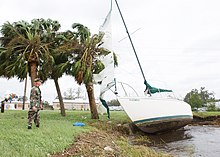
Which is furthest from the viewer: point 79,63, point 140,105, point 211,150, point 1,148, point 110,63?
point 79,63

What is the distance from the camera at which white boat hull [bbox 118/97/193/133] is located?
12109 mm

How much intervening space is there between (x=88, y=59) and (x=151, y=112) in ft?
20.4

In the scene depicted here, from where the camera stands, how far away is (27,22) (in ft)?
62.9

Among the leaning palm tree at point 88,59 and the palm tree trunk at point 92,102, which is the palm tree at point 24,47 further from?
the palm tree trunk at point 92,102

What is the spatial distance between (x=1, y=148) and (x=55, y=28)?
50.4 ft

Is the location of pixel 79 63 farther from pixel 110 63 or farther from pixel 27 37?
pixel 27 37

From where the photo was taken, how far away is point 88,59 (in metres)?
16.1

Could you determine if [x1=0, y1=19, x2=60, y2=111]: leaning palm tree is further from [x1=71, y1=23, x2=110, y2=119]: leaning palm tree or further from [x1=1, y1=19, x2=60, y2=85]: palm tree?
[x1=71, y1=23, x2=110, y2=119]: leaning palm tree

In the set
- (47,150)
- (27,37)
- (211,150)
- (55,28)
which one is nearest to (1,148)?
(47,150)

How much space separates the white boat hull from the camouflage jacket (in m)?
4.77

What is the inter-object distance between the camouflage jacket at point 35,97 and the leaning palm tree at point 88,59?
6.02 metres

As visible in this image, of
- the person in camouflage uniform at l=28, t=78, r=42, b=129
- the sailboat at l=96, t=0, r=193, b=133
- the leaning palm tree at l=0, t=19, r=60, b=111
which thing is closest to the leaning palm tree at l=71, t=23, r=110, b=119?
A: the leaning palm tree at l=0, t=19, r=60, b=111

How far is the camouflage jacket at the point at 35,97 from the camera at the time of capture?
30.1 ft

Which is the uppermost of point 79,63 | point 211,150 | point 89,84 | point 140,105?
point 79,63
